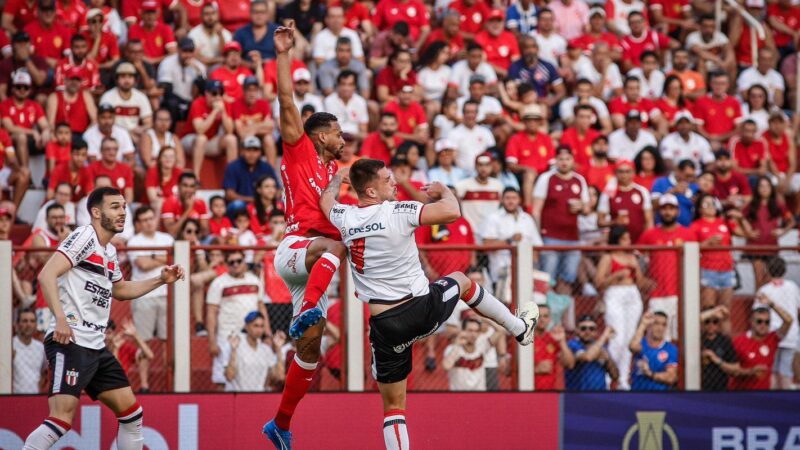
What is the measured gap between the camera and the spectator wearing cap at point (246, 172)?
15.5 meters

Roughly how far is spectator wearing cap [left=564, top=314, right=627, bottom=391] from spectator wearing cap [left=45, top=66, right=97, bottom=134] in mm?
6804

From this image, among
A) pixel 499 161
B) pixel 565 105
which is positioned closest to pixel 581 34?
pixel 565 105

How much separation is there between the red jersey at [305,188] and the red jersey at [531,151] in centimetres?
687

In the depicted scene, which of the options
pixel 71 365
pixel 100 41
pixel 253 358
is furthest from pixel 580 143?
pixel 71 365

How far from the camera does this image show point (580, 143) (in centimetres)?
1708

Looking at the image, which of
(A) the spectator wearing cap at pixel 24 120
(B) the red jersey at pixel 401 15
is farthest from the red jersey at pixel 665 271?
(A) the spectator wearing cap at pixel 24 120

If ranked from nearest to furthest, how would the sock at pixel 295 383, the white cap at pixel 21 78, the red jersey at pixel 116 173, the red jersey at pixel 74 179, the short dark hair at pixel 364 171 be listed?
the short dark hair at pixel 364 171
the sock at pixel 295 383
the red jersey at pixel 74 179
the red jersey at pixel 116 173
the white cap at pixel 21 78

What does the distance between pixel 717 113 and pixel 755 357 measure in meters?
6.21

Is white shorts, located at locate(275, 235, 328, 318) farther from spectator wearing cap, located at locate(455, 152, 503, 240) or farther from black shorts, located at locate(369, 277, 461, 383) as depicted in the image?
spectator wearing cap, located at locate(455, 152, 503, 240)

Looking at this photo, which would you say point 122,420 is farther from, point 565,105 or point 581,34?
point 581,34

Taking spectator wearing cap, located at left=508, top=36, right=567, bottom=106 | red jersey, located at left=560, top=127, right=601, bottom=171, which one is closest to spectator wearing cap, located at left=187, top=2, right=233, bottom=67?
spectator wearing cap, located at left=508, top=36, right=567, bottom=106

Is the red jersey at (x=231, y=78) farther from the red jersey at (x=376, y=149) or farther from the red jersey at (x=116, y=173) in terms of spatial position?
the red jersey at (x=116, y=173)

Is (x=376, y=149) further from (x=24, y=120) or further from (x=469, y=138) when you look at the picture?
(x=24, y=120)

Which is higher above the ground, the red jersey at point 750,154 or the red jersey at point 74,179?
the red jersey at point 750,154
